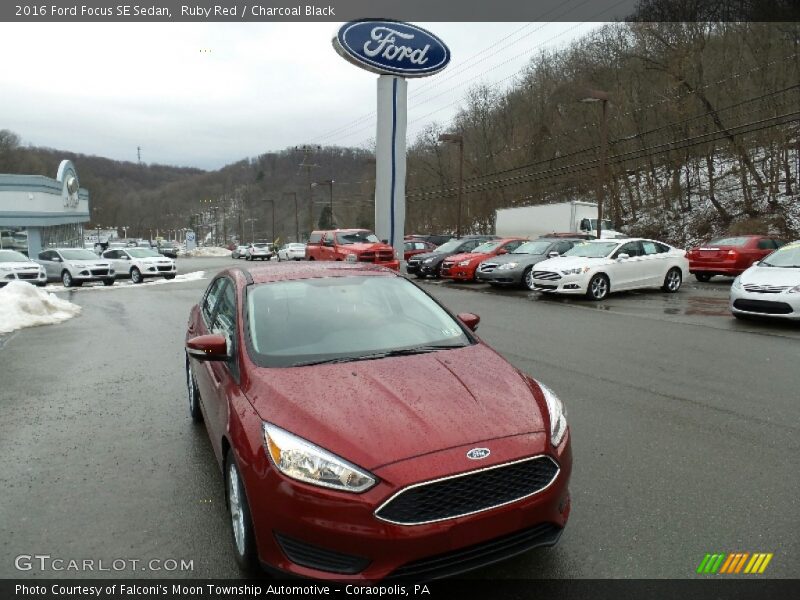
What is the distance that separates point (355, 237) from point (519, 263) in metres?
7.22

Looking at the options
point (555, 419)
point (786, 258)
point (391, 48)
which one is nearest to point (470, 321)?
point (555, 419)

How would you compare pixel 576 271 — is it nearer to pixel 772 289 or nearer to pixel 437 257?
pixel 772 289

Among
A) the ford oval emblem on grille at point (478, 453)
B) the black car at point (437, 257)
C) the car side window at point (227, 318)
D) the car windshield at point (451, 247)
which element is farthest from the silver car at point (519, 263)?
the ford oval emblem on grille at point (478, 453)

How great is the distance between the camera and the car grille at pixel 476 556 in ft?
7.86

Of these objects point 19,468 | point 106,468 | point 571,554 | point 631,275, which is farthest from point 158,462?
point 631,275

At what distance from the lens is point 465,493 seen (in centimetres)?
246

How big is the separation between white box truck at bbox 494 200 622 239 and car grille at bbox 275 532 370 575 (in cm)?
2875

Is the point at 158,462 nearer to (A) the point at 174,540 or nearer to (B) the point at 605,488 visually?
(A) the point at 174,540

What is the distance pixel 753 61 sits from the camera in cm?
3025

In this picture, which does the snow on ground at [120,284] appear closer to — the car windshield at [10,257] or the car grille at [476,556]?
the car windshield at [10,257]

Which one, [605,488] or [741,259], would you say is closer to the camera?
[605,488]

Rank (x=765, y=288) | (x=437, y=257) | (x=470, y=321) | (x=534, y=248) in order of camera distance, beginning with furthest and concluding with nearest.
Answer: (x=437, y=257) → (x=534, y=248) → (x=765, y=288) → (x=470, y=321)

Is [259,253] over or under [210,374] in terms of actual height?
under

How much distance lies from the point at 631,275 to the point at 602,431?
1124 cm
